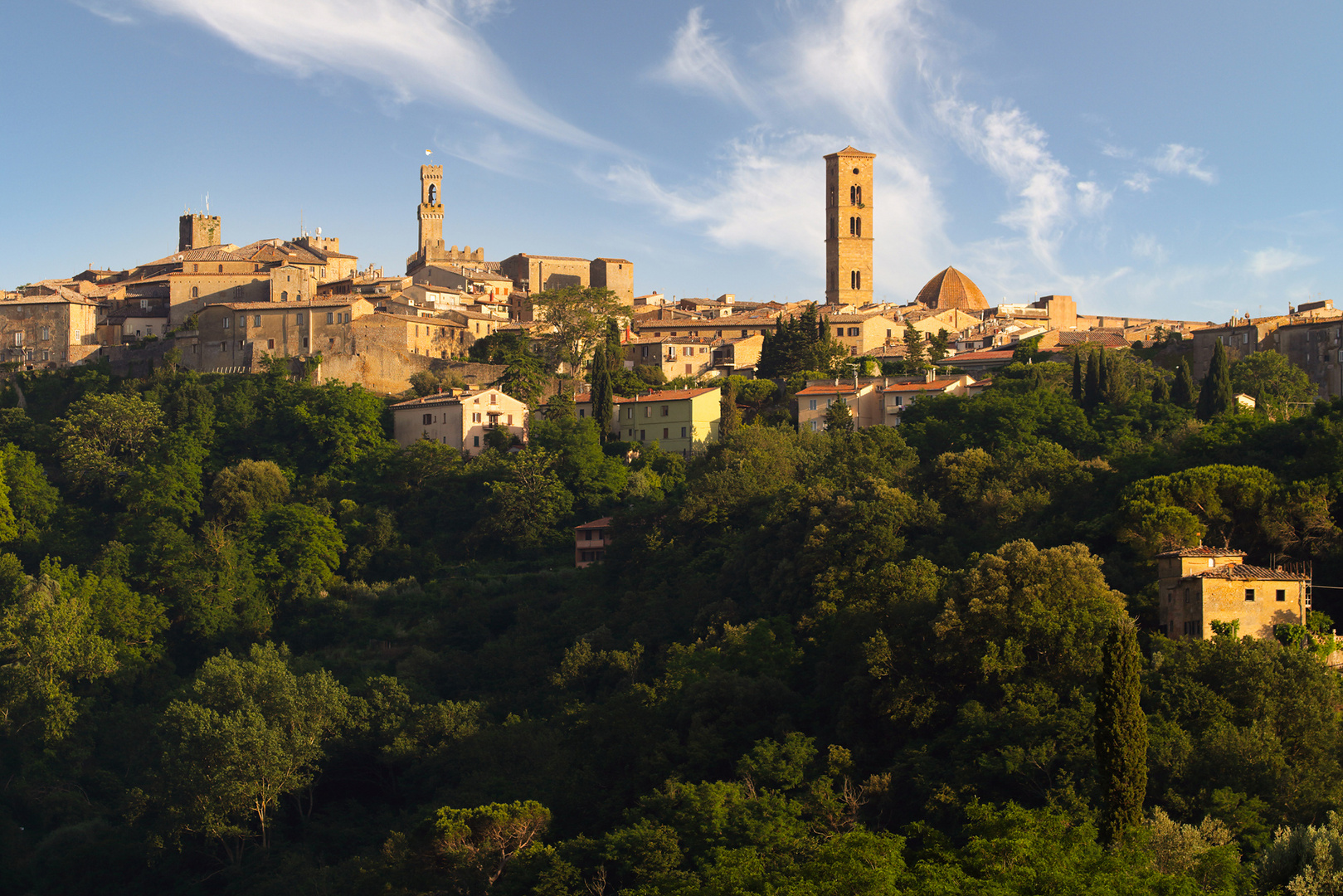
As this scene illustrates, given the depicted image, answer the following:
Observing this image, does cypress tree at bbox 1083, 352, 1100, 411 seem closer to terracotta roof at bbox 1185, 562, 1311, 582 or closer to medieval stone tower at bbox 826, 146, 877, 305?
terracotta roof at bbox 1185, 562, 1311, 582

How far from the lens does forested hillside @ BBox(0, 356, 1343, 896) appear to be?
28828 mm

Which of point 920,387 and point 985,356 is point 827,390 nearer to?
point 920,387

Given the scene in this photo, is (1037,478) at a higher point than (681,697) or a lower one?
higher

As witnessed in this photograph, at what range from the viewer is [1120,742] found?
2752 cm

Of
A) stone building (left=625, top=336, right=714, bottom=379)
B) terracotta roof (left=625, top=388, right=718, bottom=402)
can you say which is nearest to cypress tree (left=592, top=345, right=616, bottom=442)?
terracotta roof (left=625, top=388, right=718, bottom=402)

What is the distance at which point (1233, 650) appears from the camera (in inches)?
1208

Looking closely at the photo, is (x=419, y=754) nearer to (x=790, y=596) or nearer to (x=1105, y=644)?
(x=790, y=596)

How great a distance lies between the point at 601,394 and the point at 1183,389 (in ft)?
Result: 73.6

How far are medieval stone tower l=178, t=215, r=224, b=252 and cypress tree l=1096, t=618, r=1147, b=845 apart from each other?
71.7 meters

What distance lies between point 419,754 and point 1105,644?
21.8m

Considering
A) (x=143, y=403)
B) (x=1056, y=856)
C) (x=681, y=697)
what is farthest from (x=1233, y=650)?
(x=143, y=403)

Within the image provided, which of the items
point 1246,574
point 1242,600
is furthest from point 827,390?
point 1242,600

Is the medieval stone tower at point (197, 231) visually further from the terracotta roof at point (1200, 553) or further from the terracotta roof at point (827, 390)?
the terracotta roof at point (1200, 553)

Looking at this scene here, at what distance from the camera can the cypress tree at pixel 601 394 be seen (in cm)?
6391
